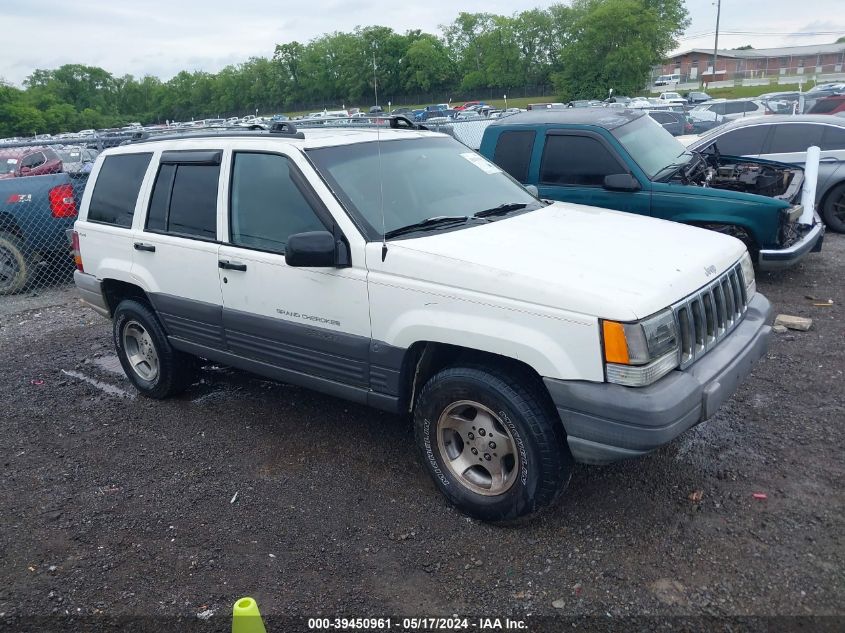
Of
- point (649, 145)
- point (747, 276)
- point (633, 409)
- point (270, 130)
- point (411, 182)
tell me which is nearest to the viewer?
point (633, 409)

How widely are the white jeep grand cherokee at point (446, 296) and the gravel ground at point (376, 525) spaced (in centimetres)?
43

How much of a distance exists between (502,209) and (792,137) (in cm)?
803

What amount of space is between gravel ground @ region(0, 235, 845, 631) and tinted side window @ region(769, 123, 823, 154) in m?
5.99

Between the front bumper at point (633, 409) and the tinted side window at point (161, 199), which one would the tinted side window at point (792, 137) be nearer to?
the front bumper at point (633, 409)

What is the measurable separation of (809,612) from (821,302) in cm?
496

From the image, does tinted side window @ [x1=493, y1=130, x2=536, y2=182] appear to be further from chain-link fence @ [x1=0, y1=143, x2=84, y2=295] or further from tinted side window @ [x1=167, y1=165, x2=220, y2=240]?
chain-link fence @ [x1=0, y1=143, x2=84, y2=295]

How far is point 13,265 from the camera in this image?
9.24 m

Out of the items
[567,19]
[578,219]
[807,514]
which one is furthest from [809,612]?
[567,19]

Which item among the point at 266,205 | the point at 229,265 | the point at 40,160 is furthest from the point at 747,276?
the point at 40,160

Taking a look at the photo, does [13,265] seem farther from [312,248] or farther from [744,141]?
[744,141]

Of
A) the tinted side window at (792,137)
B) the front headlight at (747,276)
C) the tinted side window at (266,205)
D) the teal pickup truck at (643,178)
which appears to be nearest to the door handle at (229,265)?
the tinted side window at (266,205)

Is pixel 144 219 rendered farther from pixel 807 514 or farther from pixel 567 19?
pixel 567 19

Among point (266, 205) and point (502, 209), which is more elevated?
point (266, 205)

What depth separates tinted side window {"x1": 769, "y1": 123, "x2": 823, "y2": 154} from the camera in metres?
10.1
